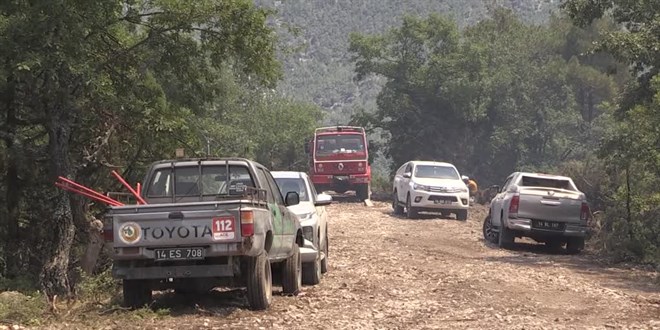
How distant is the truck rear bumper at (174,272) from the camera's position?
1016 centimetres

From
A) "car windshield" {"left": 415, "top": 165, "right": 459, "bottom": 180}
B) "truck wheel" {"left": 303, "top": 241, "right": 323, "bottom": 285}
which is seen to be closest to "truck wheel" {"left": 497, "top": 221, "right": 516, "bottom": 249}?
"car windshield" {"left": 415, "top": 165, "right": 459, "bottom": 180}

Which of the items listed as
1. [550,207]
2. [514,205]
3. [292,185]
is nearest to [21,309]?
[292,185]

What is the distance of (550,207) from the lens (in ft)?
68.1

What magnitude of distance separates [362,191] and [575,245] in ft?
61.5

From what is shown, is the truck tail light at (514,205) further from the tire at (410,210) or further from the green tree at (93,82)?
the tire at (410,210)

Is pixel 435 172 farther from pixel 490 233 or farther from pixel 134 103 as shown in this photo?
pixel 134 103

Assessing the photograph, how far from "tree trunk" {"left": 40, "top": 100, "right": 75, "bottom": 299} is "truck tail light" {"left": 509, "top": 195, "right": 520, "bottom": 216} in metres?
10.6

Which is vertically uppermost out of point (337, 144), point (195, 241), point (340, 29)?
point (340, 29)

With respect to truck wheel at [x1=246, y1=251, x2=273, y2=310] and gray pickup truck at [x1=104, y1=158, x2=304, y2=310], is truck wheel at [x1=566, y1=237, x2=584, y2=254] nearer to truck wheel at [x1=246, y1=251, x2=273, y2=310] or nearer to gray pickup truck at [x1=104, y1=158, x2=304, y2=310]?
gray pickup truck at [x1=104, y1=158, x2=304, y2=310]

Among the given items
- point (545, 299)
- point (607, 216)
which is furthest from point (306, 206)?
point (607, 216)

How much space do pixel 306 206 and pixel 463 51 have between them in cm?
4347

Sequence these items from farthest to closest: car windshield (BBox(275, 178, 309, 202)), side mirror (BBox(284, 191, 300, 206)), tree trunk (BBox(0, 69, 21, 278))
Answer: car windshield (BBox(275, 178, 309, 202)) → tree trunk (BBox(0, 69, 21, 278)) → side mirror (BBox(284, 191, 300, 206))

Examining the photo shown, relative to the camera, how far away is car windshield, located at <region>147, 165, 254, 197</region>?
38.0 ft

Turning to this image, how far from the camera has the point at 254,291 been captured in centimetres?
1045
